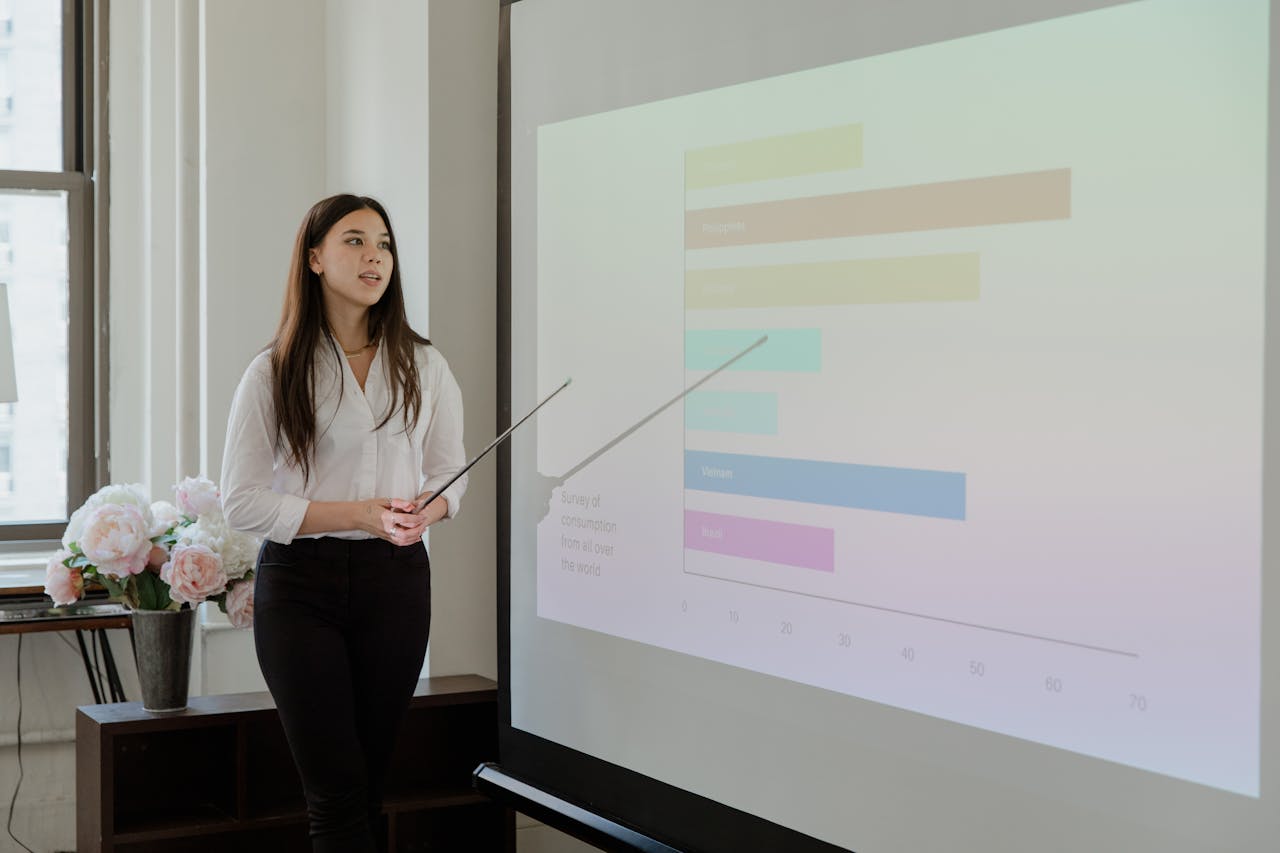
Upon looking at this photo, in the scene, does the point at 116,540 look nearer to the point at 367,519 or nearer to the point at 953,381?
the point at 367,519

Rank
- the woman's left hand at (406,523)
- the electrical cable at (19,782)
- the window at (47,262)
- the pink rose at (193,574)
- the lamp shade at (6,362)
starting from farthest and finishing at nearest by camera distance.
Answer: the window at (47,262), the electrical cable at (19,782), the lamp shade at (6,362), the pink rose at (193,574), the woman's left hand at (406,523)

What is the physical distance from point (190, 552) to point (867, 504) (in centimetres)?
149

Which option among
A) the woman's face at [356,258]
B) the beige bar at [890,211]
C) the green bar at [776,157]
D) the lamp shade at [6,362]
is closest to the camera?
the beige bar at [890,211]

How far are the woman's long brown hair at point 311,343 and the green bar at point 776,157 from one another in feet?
2.15

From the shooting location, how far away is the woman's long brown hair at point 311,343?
2.16 metres

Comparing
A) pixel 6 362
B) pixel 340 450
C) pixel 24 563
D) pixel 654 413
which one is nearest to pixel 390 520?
pixel 340 450

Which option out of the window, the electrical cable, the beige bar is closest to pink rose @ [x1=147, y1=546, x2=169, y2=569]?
the electrical cable

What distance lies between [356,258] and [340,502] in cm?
44

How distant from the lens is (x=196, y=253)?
337 cm

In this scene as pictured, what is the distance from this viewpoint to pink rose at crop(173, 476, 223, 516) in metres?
2.66

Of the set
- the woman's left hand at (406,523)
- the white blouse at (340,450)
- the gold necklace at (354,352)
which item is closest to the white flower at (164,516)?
the white blouse at (340,450)

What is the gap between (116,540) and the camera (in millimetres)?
2498

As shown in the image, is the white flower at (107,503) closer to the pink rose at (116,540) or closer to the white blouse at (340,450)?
the pink rose at (116,540)

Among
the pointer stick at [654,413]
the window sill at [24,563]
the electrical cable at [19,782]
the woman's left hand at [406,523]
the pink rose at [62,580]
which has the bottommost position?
the electrical cable at [19,782]
